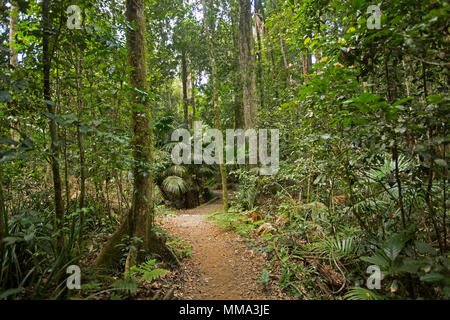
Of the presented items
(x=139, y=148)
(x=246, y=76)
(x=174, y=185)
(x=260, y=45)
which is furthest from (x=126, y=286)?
(x=260, y=45)

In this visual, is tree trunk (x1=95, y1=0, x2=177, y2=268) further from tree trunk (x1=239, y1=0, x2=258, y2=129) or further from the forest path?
tree trunk (x1=239, y1=0, x2=258, y2=129)

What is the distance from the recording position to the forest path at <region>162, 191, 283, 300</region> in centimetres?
334

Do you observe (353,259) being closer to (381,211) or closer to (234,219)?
(381,211)

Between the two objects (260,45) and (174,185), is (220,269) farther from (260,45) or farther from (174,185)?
(260,45)

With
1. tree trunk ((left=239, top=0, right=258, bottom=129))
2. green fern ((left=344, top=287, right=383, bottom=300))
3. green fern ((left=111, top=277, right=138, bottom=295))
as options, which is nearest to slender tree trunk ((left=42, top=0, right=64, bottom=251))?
green fern ((left=111, top=277, right=138, bottom=295))

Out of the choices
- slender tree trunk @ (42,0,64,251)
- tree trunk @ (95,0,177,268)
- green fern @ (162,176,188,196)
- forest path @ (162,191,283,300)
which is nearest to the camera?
slender tree trunk @ (42,0,64,251)

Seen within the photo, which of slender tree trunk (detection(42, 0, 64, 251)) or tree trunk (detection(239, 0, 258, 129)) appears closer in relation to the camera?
slender tree trunk (detection(42, 0, 64, 251))

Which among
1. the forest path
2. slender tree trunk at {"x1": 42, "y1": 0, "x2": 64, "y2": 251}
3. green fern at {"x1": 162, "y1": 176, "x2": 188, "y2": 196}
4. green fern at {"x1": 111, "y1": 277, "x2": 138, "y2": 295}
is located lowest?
the forest path

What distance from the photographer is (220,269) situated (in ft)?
13.7

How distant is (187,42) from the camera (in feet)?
43.3

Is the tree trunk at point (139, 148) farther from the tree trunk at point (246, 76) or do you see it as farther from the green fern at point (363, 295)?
the tree trunk at point (246, 76)

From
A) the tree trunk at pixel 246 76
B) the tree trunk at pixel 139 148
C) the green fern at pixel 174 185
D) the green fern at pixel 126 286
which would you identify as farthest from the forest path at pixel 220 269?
the tree trunk at pixel 246 76
